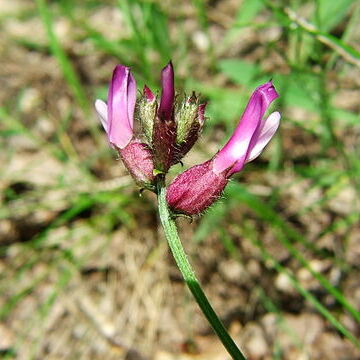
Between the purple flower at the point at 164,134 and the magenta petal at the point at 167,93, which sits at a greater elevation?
the magenta petal at the point at 167,93

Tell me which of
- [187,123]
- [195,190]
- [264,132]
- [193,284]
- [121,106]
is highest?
[121,106]

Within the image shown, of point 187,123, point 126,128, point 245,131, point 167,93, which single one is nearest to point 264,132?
point 245,131

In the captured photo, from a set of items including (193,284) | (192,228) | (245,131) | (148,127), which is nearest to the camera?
(193,284)

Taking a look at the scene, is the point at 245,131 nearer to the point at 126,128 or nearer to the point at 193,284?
the point at 126,128

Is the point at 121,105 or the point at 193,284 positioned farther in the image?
the point at 121,105

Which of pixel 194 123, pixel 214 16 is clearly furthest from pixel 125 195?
pixel 194 123

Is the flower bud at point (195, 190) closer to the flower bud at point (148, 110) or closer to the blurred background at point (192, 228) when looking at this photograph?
the flower bud at point (148, 110)

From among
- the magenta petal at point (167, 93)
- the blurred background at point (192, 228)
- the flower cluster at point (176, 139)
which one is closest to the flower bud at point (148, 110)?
the flower cluster at point (176, 139)
